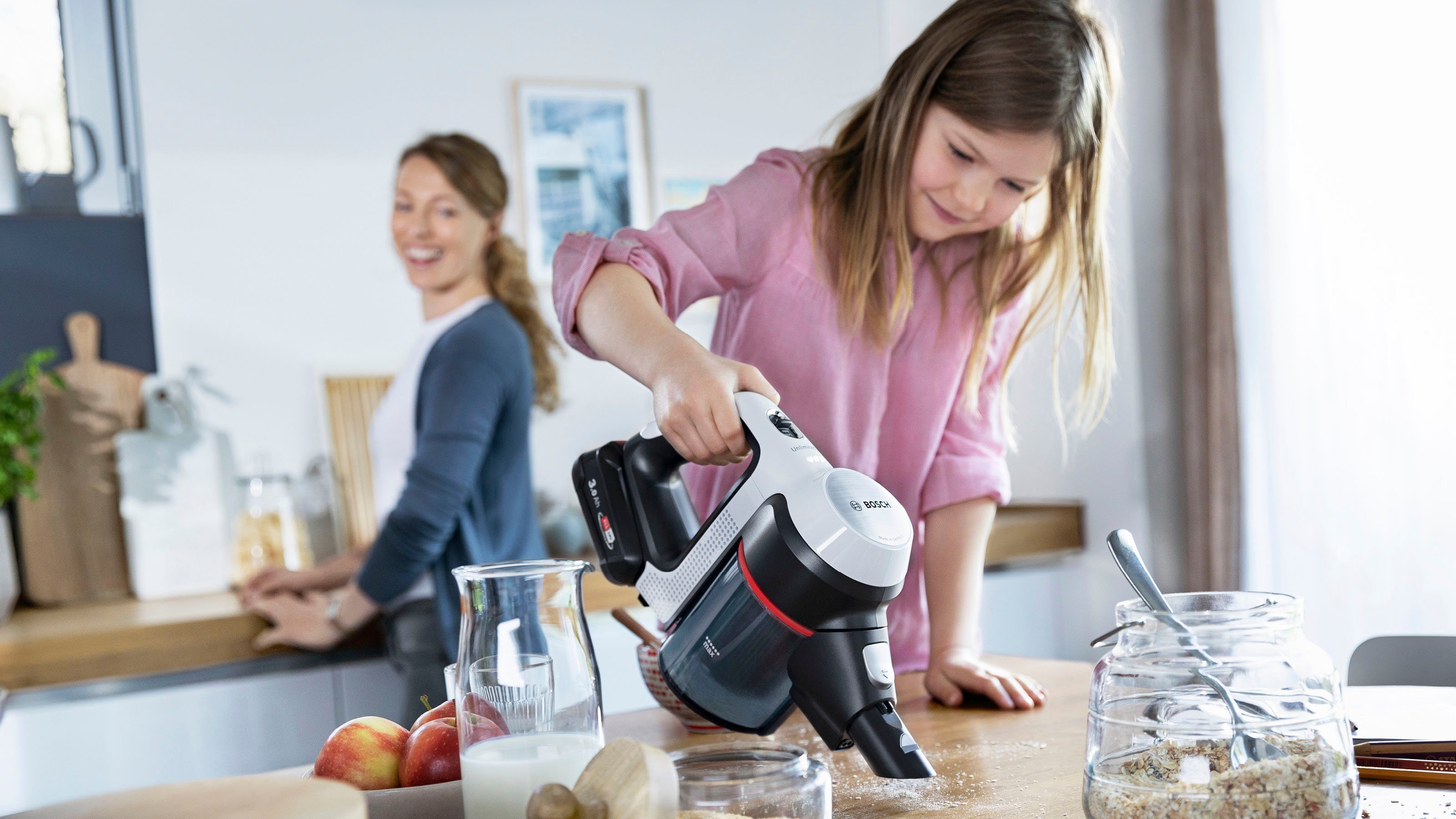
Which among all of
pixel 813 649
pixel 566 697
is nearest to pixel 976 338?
pixel 813 649

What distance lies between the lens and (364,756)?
0.69 m

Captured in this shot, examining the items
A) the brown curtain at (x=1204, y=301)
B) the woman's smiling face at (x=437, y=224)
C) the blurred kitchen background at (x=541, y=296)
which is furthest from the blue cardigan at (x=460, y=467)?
the brown curtain at (x=1204, y=301)

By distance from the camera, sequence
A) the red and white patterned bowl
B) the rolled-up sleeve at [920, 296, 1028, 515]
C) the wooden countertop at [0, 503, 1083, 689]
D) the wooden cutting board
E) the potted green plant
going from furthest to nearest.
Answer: the wooden cutting board
the potted green plant
the wooden countertop at [0, 503, 1083, 689]
the rolled-up sleeve at [920, 296, 1028, 515]
the red and white patterned bowl

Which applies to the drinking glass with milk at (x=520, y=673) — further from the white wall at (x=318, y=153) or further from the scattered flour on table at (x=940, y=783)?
the white wall at (x=318, y=153)

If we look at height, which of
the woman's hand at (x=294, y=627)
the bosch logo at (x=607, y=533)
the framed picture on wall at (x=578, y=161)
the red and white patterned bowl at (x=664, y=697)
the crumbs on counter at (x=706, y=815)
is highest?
the framed picture on wall at (x=578, y=161)

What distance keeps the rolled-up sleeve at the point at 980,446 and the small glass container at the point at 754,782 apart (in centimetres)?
64

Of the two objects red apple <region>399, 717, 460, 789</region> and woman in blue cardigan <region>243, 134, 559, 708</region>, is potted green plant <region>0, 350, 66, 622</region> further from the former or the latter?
red apple <region>399, 717, 460, 789</region>

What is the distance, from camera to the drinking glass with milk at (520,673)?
619mm

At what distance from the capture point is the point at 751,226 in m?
1.13

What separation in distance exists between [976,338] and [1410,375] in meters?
1.31

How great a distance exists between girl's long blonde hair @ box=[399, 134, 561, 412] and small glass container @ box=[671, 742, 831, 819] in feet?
5.39

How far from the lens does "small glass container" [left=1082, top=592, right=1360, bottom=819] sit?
0.60m

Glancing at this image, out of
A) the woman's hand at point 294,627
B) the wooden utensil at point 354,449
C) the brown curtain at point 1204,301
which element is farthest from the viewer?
the brown curtain at point 1204,301

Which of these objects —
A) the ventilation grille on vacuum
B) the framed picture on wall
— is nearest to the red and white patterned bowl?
the ventilation grille on vacuum
